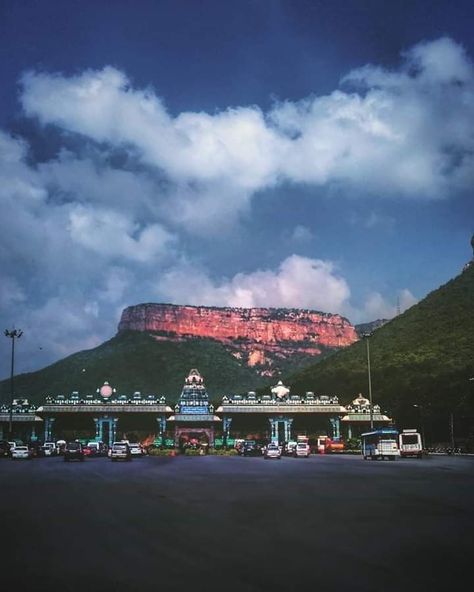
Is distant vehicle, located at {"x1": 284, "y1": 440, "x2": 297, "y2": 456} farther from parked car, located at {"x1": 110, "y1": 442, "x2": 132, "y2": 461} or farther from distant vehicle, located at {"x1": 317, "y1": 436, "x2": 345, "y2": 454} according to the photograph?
parked car, located at {"x1": 110, "y1": 442, "x2": 132, "y2": 461}

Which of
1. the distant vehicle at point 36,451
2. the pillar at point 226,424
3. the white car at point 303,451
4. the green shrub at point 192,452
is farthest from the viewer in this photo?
the pillar at point 226,424

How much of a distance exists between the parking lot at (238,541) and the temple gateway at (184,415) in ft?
250

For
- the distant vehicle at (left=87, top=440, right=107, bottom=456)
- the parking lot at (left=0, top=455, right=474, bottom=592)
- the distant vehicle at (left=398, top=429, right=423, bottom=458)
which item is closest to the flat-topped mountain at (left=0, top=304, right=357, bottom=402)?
the distant vehicle at (left=87, top=440, right=107, bottom=456)

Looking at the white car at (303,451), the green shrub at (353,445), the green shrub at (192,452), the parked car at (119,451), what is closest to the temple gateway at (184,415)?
the green shrub at (353,445)

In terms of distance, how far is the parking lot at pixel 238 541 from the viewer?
8120mm

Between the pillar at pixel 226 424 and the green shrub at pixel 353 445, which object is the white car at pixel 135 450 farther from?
the green shrub at pixel 353 445

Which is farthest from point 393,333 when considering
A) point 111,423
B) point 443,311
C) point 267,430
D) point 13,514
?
point 13,514

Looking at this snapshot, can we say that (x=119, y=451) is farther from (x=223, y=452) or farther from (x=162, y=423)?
(x=162, y=423)

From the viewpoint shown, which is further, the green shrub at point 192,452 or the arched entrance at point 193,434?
the arched entrance at point 193,434

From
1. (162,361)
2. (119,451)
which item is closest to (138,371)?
(162,361)

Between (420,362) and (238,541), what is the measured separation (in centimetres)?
8946

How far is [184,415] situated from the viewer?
97.6 meters

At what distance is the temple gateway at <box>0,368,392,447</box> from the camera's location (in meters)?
95.2

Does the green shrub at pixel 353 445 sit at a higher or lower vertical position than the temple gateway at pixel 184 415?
lower
